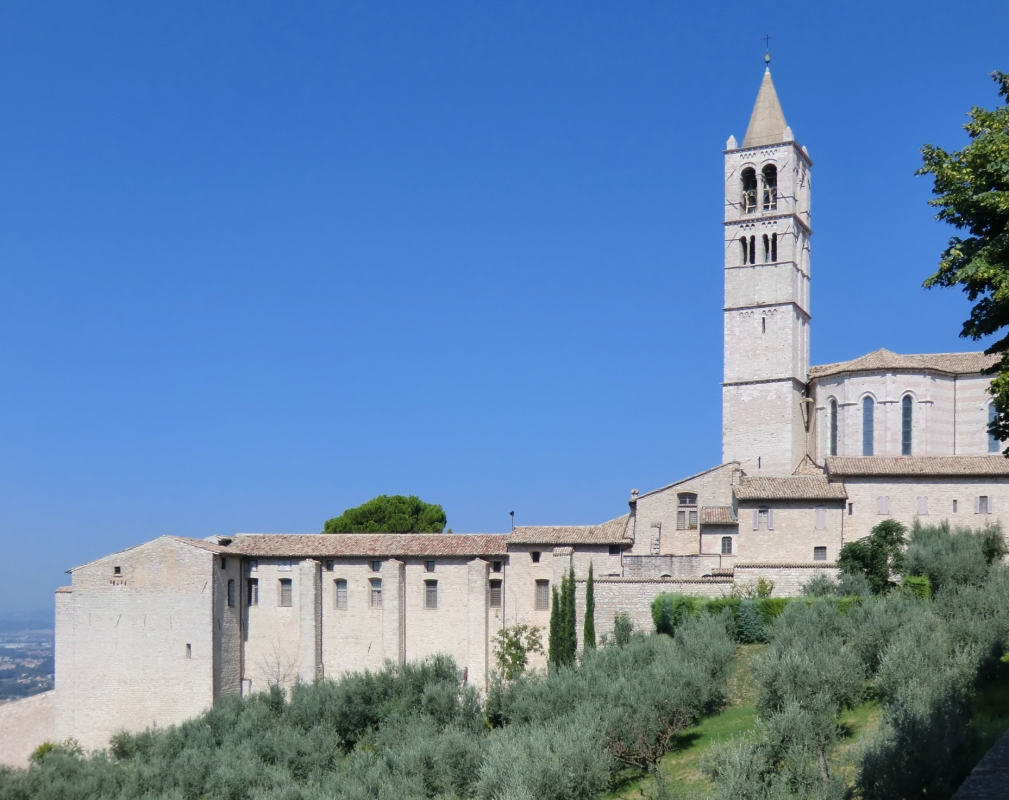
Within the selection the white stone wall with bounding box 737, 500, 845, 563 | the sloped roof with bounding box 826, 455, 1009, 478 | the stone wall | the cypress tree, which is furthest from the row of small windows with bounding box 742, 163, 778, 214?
the stone wall

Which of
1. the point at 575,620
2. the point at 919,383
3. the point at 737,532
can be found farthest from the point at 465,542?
the point at 919,383

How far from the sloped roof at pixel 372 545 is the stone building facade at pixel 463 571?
8 centimetres

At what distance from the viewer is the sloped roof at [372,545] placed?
40.6 meters

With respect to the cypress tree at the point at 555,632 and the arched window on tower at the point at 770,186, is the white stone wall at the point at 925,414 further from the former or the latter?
the cypress tree at the point at 555,632

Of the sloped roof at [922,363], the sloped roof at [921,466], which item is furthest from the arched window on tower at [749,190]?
the sloped roof at [921,466]

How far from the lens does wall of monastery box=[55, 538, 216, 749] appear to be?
39.2m

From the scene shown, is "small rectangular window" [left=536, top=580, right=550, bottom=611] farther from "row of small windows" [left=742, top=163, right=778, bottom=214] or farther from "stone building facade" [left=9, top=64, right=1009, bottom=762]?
"row of small windows" [left=742, top=163, right=778, bottom=214]

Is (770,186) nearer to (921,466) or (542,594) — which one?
(921,466)

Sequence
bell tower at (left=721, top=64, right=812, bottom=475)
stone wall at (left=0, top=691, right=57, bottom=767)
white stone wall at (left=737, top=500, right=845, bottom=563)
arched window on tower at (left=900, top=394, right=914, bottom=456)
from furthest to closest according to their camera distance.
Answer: bell tower at (left=721, top=64, right=812, bottom=475), arched window on tower at (left=900, top=394, right=914, bottom=456), stone wall at (left=0, top=691, right=57, bottom=767), white stone wall at (left=737, top=500, right=845, bottom=563)

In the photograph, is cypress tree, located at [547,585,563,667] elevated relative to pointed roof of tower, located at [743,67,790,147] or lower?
lower

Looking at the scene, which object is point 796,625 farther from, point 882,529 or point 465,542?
point 465,542

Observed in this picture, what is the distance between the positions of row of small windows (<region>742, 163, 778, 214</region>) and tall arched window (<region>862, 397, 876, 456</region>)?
1004cm

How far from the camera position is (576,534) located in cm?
3984

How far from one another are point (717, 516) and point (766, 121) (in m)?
21.2
